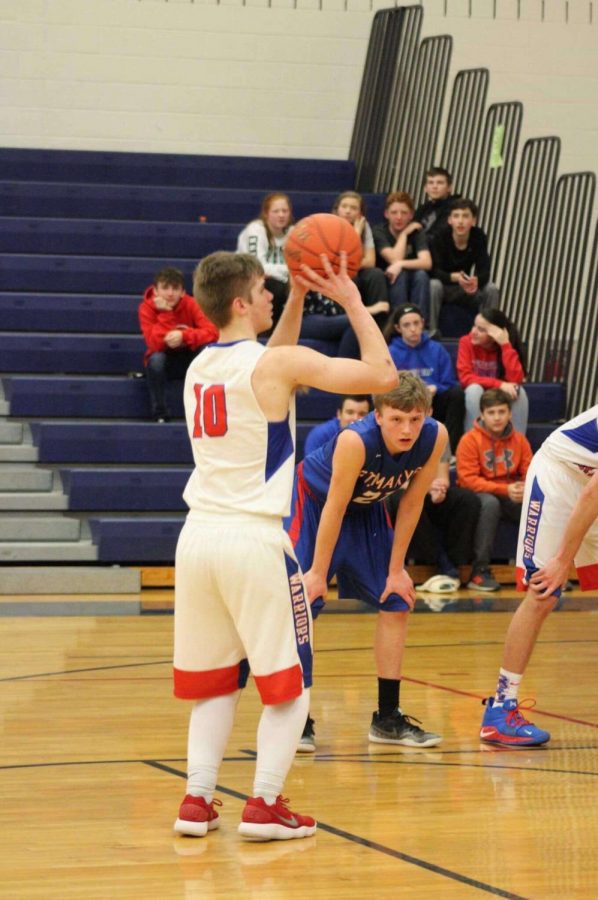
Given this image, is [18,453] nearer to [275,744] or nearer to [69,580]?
[69,580]

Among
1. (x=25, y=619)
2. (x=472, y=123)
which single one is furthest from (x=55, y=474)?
(x=472, y=123)

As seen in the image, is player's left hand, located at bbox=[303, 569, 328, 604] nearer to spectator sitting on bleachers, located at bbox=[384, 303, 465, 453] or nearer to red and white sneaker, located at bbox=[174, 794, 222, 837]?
red and white sneaker, located at bbox=[174, 794, 222, 837]

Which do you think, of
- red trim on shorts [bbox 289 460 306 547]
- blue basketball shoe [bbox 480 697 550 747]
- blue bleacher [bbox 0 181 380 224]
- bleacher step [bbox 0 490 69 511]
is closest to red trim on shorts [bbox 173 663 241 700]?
red trim on shorts [bbox 289 460 306 547]

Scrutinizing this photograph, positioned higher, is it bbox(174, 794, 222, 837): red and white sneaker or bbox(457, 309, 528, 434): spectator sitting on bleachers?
bbox(457, 309, 528, 434): spectator sitting on bleachers

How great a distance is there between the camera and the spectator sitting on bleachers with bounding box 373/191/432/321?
10.8 m

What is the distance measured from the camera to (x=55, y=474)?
985 cm

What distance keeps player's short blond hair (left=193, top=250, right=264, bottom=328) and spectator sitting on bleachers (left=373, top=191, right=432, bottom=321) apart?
22.6ft

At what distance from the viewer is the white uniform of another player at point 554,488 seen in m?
5.09

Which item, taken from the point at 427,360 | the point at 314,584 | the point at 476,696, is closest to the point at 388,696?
the point at 314,584

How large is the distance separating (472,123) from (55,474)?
4848 mm

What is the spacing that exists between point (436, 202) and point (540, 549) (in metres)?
6.74

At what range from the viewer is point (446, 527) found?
30.7ft

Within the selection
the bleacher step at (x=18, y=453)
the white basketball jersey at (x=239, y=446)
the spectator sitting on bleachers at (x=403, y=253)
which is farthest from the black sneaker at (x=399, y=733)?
the spectator sitting on bleachers at (x=403, y=253)

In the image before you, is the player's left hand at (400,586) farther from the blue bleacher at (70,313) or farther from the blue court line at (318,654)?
the blue bleacher at (70,313)
